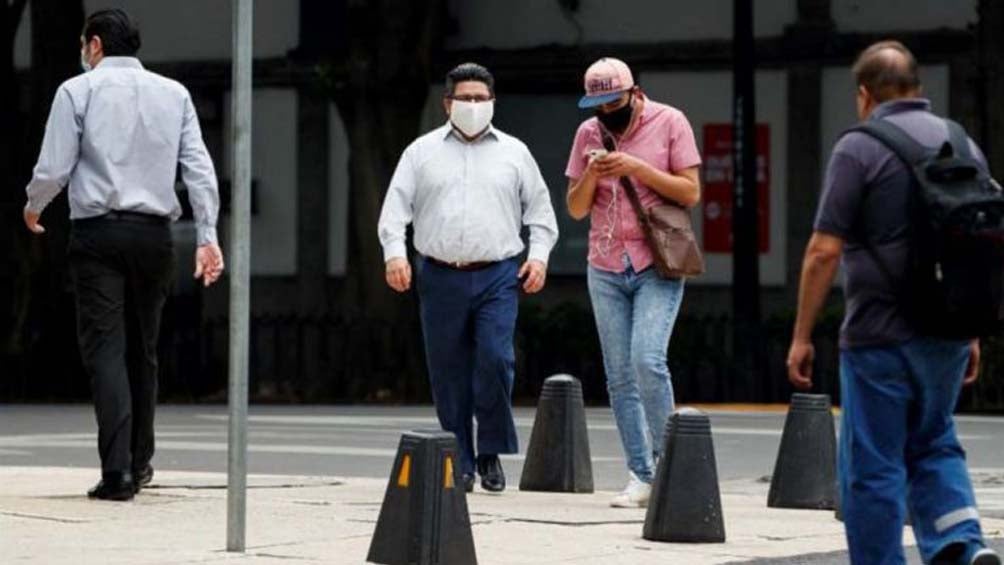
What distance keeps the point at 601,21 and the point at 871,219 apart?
70.7 ft

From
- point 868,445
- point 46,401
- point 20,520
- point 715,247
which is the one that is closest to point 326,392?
point 46,401

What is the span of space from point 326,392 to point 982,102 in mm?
6701

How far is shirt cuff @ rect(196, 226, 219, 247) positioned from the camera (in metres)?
11.4

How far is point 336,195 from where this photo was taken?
31.4 meters

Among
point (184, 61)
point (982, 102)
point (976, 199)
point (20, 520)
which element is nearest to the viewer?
point (976, 199)

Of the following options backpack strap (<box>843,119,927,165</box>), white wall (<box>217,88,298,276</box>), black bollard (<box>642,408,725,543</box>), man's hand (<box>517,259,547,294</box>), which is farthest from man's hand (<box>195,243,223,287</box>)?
white wall (<box>217,88,298,276</box>)

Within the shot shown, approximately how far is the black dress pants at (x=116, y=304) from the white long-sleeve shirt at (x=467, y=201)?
1.12 m

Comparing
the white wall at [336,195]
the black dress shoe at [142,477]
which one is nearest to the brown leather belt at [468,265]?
the black dress shoe at [142,477]

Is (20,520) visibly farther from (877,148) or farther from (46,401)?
(46,401)

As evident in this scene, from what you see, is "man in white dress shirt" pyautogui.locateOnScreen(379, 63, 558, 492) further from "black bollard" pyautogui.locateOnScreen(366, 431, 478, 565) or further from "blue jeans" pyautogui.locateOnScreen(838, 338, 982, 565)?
"blue jeans" pyautogui.locateOnScreen(838, 338, 982, 565)

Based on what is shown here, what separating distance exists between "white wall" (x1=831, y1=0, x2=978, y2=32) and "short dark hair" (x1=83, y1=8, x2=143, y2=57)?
53.8 feet

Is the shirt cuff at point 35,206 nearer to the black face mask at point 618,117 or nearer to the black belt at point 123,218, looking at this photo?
the black belt at point 123,218

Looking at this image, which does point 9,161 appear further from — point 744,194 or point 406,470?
point 406,470

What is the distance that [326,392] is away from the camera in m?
27.0
